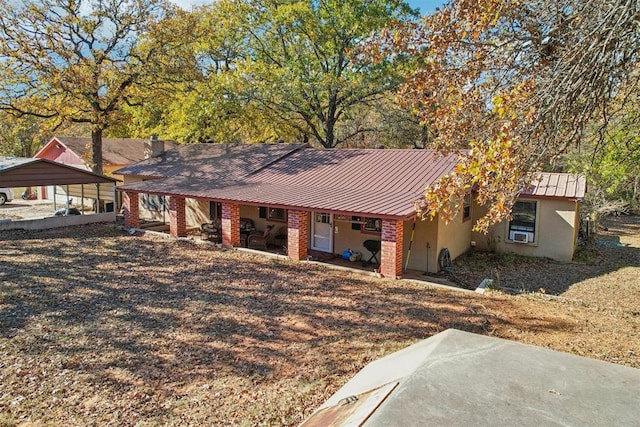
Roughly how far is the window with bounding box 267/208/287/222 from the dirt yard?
123 inches

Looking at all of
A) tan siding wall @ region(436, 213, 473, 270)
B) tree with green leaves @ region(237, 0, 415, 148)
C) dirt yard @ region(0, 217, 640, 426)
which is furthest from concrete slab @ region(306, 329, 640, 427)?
tree with green leaves @ region(237, 0, 415, 148)

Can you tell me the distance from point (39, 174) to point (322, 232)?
11.9 m

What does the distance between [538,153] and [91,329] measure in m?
7.85

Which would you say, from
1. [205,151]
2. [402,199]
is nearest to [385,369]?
[402,199]

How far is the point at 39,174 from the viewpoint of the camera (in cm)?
1716

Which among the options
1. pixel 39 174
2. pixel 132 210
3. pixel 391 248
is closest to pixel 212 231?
pixel 132 210

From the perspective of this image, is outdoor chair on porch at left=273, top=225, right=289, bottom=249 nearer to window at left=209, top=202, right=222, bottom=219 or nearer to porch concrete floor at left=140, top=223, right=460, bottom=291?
porch concrete floor at left=140, top=223, right=460, bottom=291

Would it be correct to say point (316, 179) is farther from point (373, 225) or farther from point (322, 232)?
point (373, 225)

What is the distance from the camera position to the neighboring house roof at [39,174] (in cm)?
1631

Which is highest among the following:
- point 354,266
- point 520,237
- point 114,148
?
point 114,148

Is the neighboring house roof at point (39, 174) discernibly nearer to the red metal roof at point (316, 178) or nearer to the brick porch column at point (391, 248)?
the red metal roof at point (316, 178)

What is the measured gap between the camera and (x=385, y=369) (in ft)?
15.6

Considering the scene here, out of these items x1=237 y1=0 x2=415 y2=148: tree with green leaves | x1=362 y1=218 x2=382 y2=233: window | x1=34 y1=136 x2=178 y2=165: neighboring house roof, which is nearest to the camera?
x1=362 y1=218 x2=382 y2=233: window

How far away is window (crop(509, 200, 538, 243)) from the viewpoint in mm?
14250
